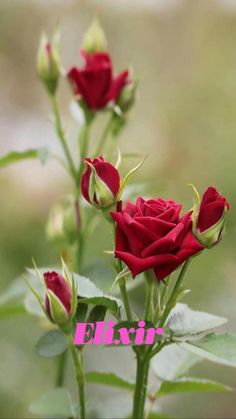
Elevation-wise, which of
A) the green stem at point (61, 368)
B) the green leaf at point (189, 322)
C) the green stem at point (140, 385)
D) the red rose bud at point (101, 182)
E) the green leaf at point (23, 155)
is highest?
the red rose bud at point (101, 182)

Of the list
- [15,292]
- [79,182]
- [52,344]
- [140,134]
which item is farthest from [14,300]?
[140,134]

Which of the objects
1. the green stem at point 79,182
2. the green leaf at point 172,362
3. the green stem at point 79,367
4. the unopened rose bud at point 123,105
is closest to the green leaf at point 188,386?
the green leaf at point 172,362

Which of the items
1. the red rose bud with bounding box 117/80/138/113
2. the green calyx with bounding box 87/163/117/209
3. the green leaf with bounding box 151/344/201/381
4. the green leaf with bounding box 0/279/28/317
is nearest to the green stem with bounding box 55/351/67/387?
the green leaf with bounding box 0/279/28/317

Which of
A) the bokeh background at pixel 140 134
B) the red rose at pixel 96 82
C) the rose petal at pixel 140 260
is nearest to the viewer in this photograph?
the rose petal at pixel 140 260

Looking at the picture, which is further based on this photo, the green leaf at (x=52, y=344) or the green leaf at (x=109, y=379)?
the green leaf at (x=109, y=379)

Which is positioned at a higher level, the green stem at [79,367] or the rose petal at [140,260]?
the rose petal at [140,260]

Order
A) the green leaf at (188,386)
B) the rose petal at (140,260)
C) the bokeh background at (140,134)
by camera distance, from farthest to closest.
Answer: the bokeh background at (140,134) < the green leaf at (188,386) < the rose petal at (140,260)

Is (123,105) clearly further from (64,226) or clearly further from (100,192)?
(100,192)
